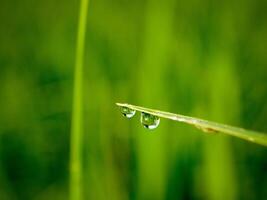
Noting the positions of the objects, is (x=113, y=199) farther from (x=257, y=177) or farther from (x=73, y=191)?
(x=257, y=177)

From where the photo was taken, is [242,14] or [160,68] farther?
[242,14]

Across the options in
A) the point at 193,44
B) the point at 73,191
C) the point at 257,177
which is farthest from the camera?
the point at 193,44

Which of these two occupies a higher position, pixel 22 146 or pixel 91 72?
pixel 91 72

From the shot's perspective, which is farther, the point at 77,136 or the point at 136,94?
the point at 136,94

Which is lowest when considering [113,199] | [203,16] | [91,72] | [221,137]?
[113,199]

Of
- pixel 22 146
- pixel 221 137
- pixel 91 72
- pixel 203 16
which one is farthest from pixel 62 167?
pixel 203 16

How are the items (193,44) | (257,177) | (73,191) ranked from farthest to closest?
(193,44)
(257,177)
(73,191)
